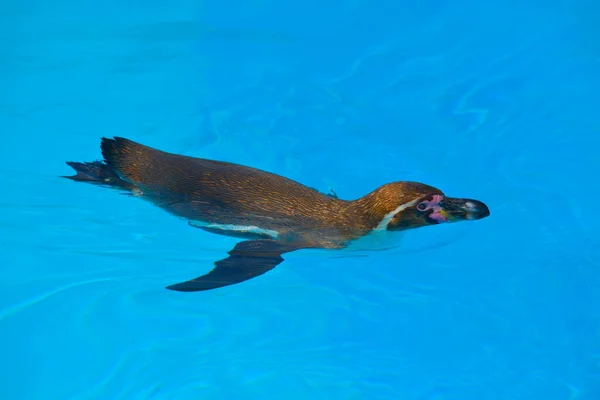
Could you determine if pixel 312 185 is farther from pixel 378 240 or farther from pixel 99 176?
pixel 99 176

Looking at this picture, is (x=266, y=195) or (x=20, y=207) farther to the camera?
(x=20, y=207)

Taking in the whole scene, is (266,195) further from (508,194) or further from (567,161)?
(567,161)

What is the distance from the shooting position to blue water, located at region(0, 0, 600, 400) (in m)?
4.15

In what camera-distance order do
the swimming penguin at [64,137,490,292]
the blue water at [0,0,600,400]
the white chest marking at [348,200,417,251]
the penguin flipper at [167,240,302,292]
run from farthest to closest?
1. the white chest marking at [348,200,417,251]
2. the swimming penguin at [64,137,490,292]
3. the blue water at [0,0,600,400]
4. the penguin flipper at [167,240,302,292]

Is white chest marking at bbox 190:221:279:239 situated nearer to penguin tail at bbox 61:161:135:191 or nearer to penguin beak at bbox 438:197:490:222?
penguin tail at bbox 61:161:135:191

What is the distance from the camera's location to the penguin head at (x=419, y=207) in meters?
4.18

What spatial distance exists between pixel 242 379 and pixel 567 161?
3647 millimetres

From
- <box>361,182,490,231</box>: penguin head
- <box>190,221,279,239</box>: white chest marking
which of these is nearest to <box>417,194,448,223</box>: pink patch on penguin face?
<box>361,182,490,231</box>: penguin head

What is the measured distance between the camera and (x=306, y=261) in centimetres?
463

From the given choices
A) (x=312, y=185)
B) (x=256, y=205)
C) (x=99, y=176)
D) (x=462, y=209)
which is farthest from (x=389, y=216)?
(x=99, y=176)

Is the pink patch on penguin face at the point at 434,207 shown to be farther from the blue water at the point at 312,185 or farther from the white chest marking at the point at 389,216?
the blue water at the point at 312,185

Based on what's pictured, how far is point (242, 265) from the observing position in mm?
4223

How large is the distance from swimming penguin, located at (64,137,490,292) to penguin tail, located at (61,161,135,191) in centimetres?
4

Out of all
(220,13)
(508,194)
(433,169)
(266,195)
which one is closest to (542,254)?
(508,194)
